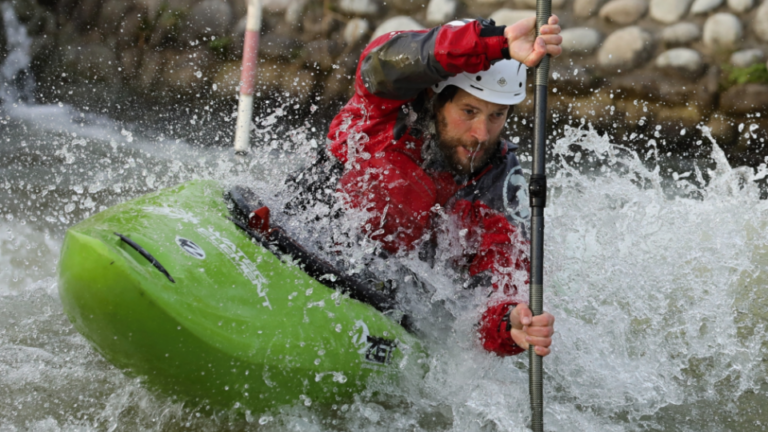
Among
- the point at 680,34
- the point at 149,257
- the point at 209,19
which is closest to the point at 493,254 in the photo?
the point at 149,257

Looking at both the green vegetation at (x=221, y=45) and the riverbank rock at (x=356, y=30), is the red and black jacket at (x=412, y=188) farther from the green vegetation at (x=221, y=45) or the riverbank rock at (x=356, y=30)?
the green vegetation at (x=221, y=45)

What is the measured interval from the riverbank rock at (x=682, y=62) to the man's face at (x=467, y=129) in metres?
4.26

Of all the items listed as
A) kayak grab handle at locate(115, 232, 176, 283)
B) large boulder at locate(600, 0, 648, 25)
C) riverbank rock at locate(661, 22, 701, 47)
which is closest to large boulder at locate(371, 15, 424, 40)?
large boulder at locate(600, 0, 648, 25)

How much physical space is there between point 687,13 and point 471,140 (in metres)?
→ 4.62

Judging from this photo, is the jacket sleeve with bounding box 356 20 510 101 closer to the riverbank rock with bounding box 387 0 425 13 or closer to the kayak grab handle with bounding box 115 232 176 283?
the kayak grab handle with bounding box 115 232 176 283

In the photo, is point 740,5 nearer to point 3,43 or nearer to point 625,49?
point 625,49

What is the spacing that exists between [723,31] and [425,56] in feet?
16.2

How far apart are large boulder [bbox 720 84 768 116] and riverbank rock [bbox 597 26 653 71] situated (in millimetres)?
797

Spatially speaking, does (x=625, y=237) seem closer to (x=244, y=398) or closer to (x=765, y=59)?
(x=244, y=398)

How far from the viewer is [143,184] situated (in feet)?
18.8

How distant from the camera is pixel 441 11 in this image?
698cm

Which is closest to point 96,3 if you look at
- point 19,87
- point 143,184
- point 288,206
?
point 19,87

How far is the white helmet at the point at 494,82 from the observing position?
9.21 feet

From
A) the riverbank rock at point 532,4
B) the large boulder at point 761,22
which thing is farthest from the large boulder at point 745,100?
the riverbank rock at point 532,4
